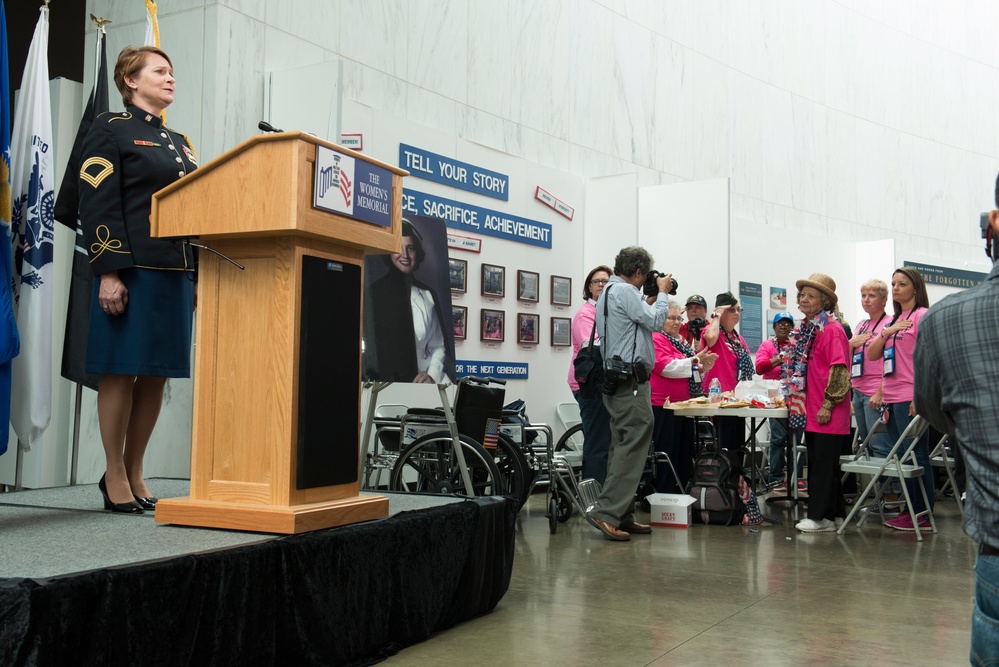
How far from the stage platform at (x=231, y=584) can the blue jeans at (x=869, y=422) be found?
3.90 metres

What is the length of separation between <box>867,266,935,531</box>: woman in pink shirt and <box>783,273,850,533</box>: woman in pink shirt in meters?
0.50

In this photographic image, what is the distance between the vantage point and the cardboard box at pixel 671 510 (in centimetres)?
606

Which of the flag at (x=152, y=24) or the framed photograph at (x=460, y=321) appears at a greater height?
the flag at (x=152, y=24)

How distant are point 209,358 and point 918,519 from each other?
16.2 ft

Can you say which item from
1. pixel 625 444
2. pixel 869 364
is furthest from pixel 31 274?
pixel 869 364

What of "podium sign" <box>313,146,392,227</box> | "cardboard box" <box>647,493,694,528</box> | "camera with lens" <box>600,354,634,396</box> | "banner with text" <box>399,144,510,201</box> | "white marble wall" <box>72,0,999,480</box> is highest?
"white marble wall" <box>72,0,999,480</box>

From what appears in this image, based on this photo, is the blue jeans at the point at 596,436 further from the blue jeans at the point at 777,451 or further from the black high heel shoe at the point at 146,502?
the black high heel shoe at the point at 146,502

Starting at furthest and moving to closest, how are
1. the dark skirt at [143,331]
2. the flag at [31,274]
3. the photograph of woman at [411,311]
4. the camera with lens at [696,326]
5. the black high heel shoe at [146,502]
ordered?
the camera with lens at [696,326] → the photograph of woman at [411,311] → the flag at [31,274] → the black high heel shoe at [146,502] → the dark skirt at [143,331]

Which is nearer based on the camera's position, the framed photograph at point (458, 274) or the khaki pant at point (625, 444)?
the khaki pant at point (625, 444)

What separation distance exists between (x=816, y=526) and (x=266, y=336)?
420 centimetres

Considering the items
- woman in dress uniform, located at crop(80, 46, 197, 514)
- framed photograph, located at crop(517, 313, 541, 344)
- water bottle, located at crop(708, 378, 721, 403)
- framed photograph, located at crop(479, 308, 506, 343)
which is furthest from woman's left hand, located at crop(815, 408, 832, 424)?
woman in dress uniform, located at crop(80, 46, 197, 514)

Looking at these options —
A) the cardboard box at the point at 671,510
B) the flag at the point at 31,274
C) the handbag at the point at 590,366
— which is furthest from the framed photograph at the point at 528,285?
the flag at the point at 31,274

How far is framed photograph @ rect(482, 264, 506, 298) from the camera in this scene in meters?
7.84

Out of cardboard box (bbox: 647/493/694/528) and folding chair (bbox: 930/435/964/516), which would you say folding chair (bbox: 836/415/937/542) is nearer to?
folding chair (bbox: 930/435/964/516)
